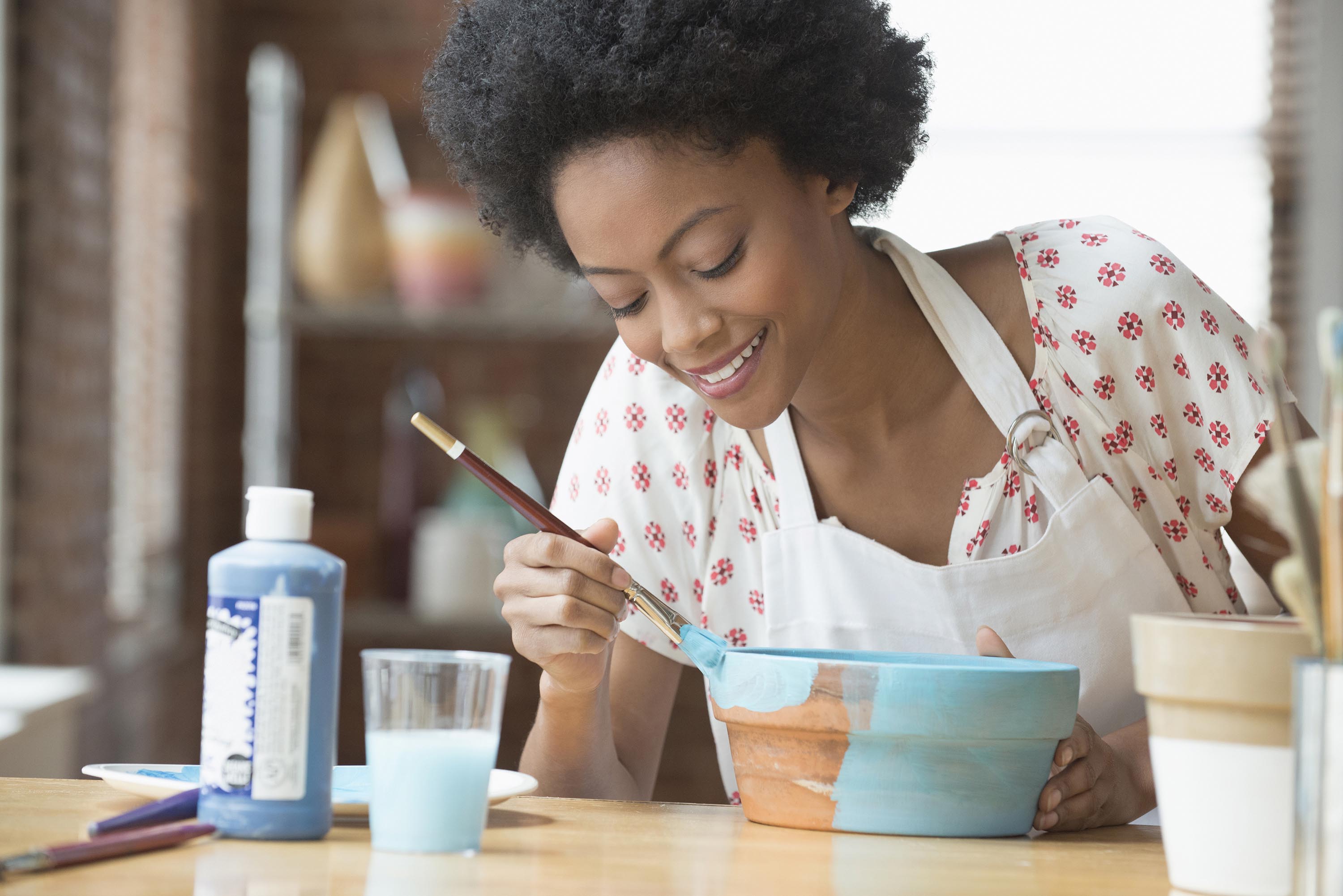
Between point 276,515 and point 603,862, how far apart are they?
256mm

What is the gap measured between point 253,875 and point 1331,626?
514 mm

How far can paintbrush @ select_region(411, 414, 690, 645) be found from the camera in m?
0.95

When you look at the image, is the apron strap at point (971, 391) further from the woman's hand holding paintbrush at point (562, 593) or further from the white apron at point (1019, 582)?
the woman's hand holding paintbrush at point (562, 593)

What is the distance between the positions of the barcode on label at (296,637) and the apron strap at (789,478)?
69 centimetres

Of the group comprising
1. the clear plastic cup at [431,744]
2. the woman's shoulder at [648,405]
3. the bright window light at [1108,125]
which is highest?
the bright window light at [1108,125]

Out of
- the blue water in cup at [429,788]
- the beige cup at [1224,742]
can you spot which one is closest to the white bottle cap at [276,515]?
the blue water in cup at [429,788]

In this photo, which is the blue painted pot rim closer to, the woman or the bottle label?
the woman

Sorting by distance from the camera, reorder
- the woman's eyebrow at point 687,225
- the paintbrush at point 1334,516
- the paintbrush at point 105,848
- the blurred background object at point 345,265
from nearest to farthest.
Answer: the paintbrush at point 1334,516 < the paintbrush at point 105,848 < the woman's eyebrow at point 687,225 < the blurred background object at point 345,265

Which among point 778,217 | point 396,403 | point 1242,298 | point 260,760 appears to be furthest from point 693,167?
point 1242,298

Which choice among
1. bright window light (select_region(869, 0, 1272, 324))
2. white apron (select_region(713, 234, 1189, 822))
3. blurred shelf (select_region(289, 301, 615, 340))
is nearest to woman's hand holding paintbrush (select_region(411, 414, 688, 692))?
white apron (select_region(713, 234, 1189, 822))

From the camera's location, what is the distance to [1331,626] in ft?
1.97

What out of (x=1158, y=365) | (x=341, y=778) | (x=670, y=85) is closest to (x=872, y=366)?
(x=1158, y=365)

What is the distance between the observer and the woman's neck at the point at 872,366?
1.37 metres

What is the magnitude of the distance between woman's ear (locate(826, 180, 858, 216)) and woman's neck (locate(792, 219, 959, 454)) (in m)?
0.06
